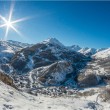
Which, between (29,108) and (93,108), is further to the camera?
(93,108)

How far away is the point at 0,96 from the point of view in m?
32.2

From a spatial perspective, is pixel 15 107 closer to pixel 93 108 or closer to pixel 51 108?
pixel 51 108

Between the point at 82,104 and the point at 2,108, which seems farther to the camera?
the point at 82,104

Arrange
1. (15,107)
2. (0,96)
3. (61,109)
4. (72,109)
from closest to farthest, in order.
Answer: (15,107)
(0,96)
(61,109)
(72,109)

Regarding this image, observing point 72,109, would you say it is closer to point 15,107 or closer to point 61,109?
point 61,109

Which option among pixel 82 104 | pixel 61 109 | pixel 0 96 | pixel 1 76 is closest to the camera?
pixel 0 96

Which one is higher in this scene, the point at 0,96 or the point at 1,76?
the point at 1,76

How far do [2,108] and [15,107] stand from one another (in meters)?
2.96

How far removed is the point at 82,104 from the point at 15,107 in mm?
20971

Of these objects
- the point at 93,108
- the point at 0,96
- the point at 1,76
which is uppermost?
the point at 1,76

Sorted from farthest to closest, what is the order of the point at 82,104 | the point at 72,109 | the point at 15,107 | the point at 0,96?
the point at 82,104
the point at 72,109
the point at 0,96
the point at 15,107

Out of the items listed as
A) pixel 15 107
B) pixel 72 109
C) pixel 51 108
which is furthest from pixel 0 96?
pixel 72 109

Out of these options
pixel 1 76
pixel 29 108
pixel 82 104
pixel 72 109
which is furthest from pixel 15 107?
pixel 1 76

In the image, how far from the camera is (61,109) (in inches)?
1420
